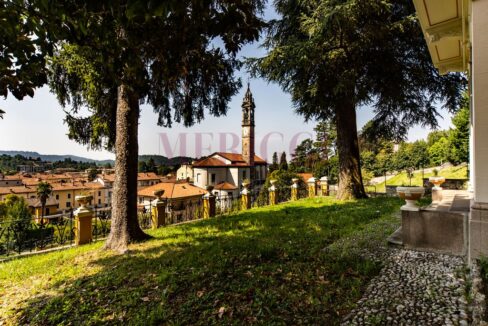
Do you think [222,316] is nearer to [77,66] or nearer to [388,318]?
[388,318]

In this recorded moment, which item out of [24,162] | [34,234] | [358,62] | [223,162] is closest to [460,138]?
[358,62]

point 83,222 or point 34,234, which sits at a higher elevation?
point 83,222

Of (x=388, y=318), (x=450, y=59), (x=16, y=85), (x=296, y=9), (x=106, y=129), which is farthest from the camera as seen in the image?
(x=296, y=9)

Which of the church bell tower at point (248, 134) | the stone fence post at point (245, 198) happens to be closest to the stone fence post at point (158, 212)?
the stone fence post at point (245, 198)

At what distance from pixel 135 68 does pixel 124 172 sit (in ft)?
10.6

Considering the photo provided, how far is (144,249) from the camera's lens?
478cm

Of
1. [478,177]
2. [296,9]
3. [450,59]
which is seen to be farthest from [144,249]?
[296,9]

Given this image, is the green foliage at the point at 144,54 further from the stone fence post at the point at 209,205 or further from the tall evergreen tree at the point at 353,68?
the stone fence post at the point at 209,205

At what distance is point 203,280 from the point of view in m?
3.19

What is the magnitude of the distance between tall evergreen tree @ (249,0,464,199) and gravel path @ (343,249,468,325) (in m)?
6.00

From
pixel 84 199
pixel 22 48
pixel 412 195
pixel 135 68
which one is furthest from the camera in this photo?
pixel 84 199

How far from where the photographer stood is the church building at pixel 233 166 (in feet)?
128

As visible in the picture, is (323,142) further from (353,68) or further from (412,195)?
(412,195)

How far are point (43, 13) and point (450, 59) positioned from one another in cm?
815
